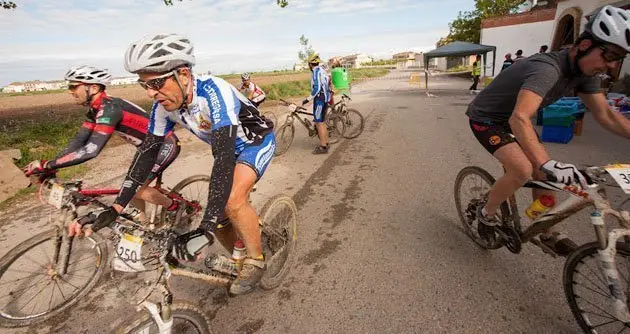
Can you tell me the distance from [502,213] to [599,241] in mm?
1046

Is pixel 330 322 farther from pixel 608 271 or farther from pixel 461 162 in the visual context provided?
pixel 461 162

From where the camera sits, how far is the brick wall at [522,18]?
23927mm

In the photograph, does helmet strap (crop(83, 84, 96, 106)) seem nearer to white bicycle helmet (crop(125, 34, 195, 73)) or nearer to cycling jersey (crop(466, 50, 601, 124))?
white bicycle helmet (crop(125, 34, 195, 73))

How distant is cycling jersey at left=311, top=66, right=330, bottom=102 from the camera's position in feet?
23.1

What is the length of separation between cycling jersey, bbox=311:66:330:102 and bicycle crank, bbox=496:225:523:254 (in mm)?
4947

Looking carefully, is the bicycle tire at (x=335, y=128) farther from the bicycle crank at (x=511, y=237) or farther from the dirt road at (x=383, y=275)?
the bicycle crank at (x=511, y=237)

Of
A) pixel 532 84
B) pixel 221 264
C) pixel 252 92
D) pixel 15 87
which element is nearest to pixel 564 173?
pixel 532 84

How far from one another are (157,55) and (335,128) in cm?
653

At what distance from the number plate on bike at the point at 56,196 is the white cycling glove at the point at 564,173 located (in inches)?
151

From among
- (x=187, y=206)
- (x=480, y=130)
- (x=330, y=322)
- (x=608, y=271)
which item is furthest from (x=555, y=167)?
(x=187, y=206)

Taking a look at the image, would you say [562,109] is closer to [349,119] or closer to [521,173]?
[349,119]

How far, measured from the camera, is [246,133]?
8.29ft

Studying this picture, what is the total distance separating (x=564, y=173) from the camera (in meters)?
1.94

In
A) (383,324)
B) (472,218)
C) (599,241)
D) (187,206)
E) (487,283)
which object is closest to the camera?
(599,241)
